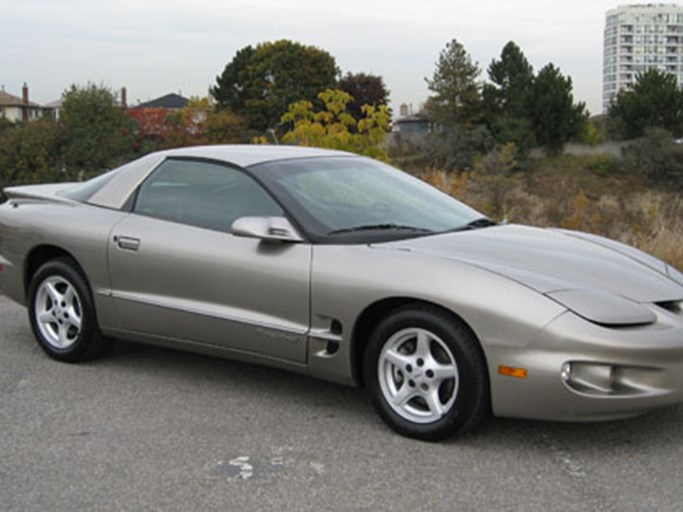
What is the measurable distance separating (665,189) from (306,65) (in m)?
40.8

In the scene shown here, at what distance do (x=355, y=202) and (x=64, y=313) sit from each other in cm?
200

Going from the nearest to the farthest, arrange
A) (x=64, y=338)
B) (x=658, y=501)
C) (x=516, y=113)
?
(x=658, y=501) → (x=64, y=338) → (x=516, y=113)

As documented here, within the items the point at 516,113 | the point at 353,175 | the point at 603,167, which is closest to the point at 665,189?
the point at 603,167

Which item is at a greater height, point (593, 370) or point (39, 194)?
point (39, 194)

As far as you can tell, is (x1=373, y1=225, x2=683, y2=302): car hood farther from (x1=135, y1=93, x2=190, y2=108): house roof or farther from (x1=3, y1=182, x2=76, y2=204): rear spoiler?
(x1=135, y1=93, x2=190, y2=108): house roof

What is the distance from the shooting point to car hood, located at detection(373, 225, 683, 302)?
3941mm

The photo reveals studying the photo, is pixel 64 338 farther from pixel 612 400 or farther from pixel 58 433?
pixel 612 400

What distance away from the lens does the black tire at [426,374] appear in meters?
3.83

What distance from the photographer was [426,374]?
396cm

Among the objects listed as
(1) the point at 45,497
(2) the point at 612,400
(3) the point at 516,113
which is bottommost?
(1) the point at 45,497

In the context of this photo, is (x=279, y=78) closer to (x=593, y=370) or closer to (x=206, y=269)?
(x=206, y=269)

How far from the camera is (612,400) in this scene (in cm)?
368

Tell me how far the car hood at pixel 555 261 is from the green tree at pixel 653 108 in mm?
59540

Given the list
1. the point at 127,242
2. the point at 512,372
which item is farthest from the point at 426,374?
the point at 127,242
